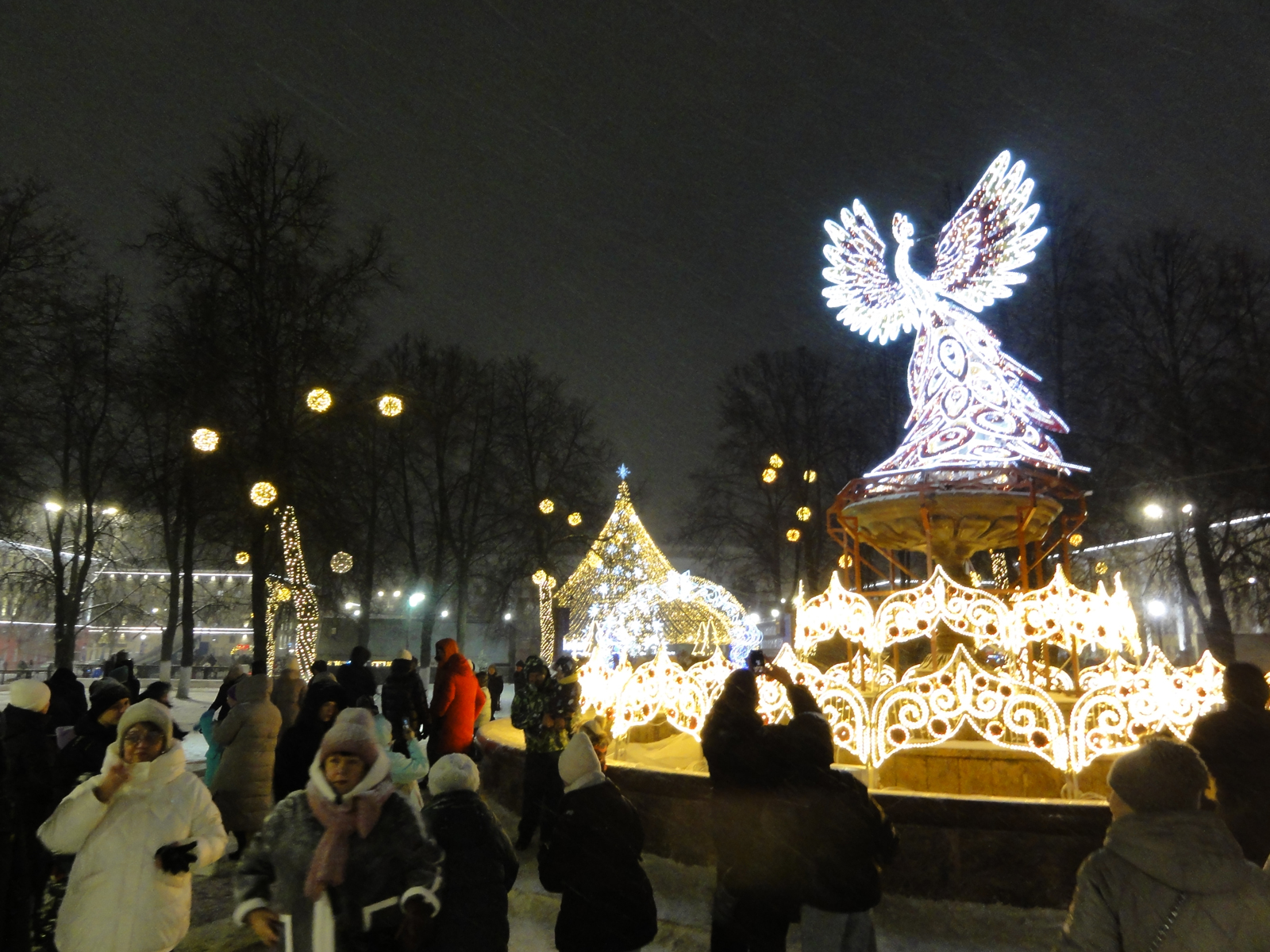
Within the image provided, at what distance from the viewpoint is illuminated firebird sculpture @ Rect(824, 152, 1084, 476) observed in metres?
9.15

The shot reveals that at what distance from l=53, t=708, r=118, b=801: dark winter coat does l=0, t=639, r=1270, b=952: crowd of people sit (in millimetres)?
139

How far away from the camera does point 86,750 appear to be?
538 cm

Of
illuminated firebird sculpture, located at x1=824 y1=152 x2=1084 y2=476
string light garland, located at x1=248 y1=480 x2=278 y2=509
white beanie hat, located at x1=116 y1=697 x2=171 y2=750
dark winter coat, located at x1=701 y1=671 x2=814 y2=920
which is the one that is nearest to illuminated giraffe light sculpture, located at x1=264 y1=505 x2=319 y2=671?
string light garland, located at x1=248 y1=480 x2=278 y2=509

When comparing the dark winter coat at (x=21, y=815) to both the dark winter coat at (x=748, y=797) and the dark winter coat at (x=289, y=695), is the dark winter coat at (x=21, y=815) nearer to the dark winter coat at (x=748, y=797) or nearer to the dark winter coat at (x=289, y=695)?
the dark winter coat at (x=748, y=797)

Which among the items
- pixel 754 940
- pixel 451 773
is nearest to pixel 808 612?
pixel 754 940

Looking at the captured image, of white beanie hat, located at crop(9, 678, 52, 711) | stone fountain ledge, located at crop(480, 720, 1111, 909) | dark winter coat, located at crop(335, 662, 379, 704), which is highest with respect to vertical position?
white beanie hat, located at crop(9, 678, 52, 711)

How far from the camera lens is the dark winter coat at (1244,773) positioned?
3873 millimetres

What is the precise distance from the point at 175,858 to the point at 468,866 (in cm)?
130

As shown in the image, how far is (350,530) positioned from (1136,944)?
18.1 meters

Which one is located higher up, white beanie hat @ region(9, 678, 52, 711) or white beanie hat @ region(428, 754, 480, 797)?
white beanie hat @ region(9, 678, 52, 711)

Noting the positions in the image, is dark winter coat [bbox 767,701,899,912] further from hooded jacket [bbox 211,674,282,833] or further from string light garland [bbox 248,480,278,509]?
string light garland [bbox 248,480,278,509]

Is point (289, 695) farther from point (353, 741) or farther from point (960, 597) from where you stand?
point (353, 741)

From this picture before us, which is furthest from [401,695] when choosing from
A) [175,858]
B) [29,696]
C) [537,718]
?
[175,858]

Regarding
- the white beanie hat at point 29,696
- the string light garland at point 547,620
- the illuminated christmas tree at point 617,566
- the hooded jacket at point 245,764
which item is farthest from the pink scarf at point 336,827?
the string light garland at point 547,620
